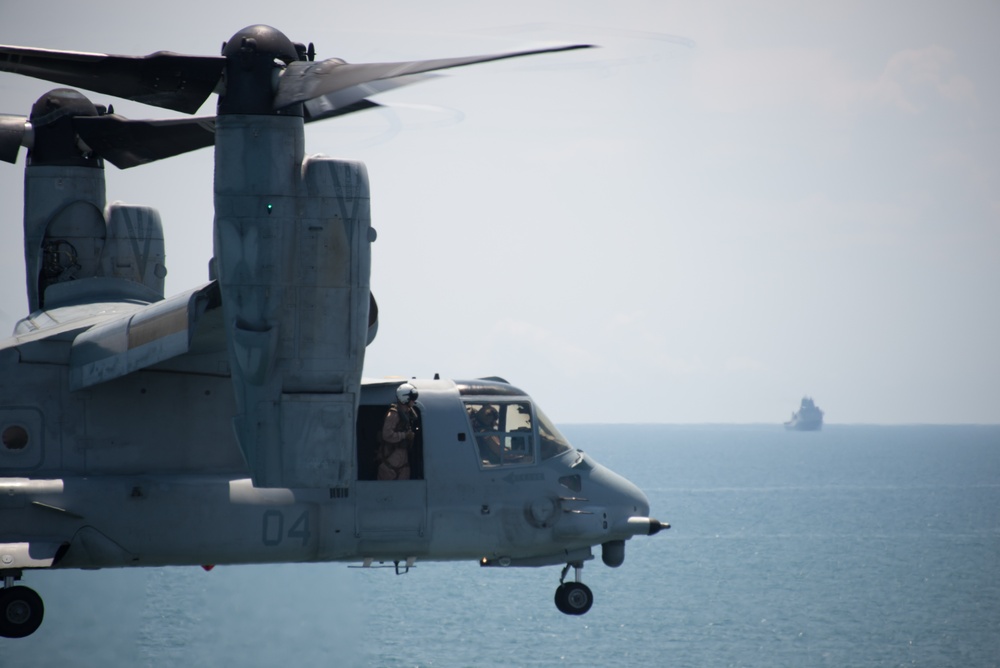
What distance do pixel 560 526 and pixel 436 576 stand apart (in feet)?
234

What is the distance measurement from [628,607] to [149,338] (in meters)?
64.6

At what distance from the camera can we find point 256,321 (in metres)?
12.9

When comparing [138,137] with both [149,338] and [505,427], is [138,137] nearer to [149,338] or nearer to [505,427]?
[149,338]

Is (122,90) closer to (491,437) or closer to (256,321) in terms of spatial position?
(256,321)

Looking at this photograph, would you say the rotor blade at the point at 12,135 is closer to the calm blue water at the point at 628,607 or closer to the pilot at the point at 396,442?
the pilot at the point at 396,442

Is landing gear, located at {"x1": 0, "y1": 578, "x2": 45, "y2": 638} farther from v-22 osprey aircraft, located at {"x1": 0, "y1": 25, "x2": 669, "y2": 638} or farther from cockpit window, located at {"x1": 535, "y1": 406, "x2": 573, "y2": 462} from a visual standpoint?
cockpit window, located at {"x1": 535, "y1": 406, "x2": 573, "y2": 462}

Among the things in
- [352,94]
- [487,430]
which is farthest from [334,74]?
[487,430]

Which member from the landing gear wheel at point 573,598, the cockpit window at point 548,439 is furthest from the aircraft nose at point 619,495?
the landing gear wheel at point 573,598

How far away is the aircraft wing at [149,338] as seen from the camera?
1424 cm

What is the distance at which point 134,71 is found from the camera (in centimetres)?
1327

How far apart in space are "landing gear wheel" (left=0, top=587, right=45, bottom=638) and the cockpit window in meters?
7.87

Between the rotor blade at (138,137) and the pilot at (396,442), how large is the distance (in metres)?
5.69

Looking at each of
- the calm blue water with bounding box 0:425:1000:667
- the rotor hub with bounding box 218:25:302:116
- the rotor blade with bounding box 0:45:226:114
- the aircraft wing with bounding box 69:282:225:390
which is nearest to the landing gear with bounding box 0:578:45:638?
the aircraft wing with bounding box 69:282:225:390

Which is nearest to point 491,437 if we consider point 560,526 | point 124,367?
point 560,526
